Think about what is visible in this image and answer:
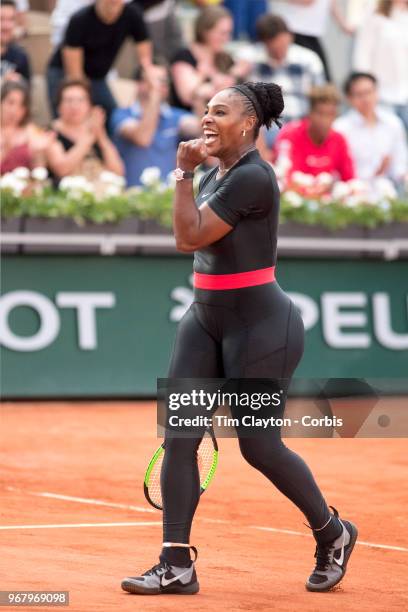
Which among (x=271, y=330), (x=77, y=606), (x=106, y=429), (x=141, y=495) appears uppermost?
(x=271, y=330)

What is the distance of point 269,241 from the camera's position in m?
5.45

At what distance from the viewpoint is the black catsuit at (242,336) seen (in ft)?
17.6

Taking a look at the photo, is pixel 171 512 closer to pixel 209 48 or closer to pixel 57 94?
pixel 57 94

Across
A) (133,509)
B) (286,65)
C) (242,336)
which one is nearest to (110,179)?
(286,65)

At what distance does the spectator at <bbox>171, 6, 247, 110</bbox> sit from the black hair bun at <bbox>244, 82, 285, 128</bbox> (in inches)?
365

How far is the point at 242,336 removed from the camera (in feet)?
17.7

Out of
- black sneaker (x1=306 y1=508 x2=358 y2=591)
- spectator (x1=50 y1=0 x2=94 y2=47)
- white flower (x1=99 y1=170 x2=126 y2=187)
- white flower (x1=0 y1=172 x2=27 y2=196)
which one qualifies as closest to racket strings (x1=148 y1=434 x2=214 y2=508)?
black sneaker (x1=306 y1=508 x2=358 y2=591)

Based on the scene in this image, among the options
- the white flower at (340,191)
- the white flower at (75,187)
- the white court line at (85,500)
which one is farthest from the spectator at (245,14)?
the white court line at (85,500)

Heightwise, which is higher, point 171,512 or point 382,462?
point 171,512

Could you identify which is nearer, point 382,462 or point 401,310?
point 382,462

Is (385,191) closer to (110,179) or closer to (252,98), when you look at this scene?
(110,179)

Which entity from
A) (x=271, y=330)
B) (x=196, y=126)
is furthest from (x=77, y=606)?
(x=196, y=126)

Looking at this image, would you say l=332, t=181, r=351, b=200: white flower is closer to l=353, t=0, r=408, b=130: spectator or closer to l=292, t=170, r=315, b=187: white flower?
l=292, t=170, r=315, b=187: white flower

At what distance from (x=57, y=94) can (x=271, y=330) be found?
825 centimetres
